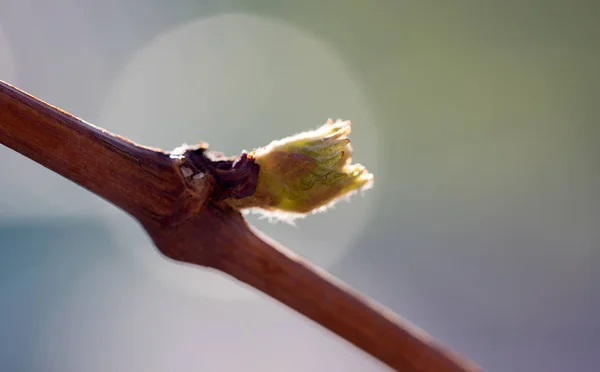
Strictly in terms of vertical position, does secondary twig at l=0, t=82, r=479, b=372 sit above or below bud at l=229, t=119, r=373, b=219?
below

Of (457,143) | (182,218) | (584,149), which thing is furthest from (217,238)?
(584,149)

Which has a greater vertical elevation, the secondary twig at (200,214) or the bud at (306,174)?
the bud at (306,174)

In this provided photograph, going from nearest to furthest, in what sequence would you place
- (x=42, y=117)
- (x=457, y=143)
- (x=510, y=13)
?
(x=42, y=117) < (x=510, y=13) < (x=457, y=143)

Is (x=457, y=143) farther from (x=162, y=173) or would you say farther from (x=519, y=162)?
(x=162, y=173)

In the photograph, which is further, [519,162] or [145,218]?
[519,162]
